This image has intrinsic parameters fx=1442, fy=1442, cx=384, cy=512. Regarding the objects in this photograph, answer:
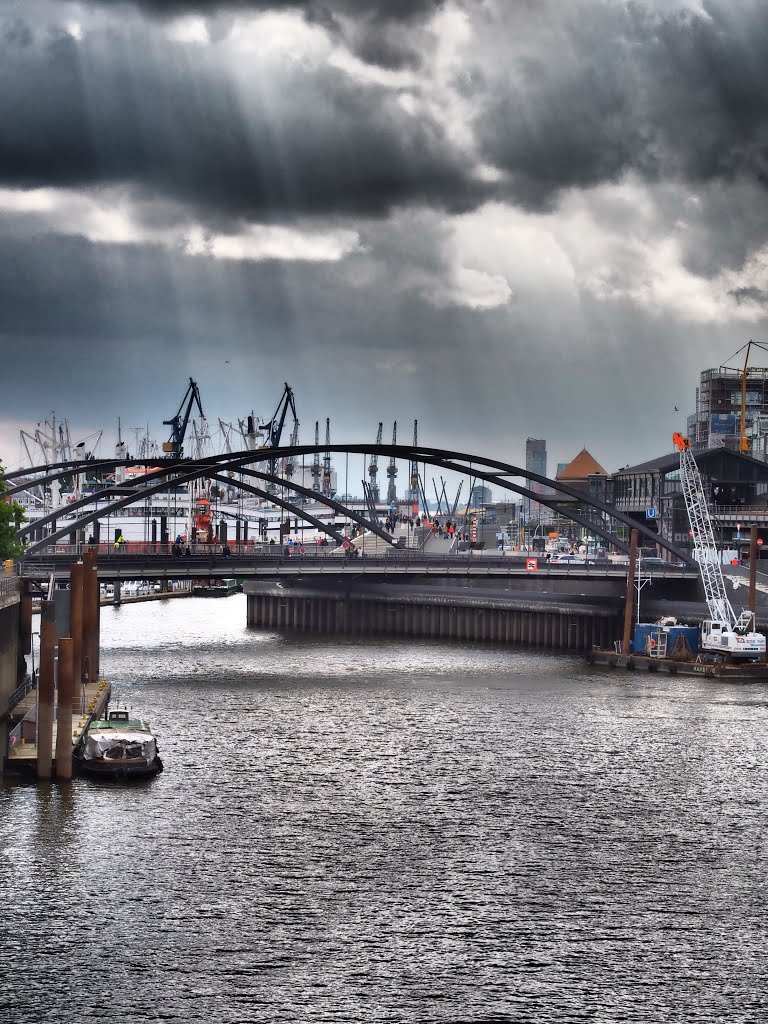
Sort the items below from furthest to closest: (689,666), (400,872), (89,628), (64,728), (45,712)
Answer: (689,666) < (89,628) < (45,712) < (64,728) < (400,872)

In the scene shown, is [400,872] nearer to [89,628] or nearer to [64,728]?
[64,728]

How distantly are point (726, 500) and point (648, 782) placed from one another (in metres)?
128

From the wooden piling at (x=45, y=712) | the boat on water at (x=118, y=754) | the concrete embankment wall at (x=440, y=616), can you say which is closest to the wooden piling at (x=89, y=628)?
the boat on water at (x=118, y=754)

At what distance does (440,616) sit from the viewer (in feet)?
493

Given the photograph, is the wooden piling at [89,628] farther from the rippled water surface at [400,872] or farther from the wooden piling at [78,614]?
the rippled water surface at [400,872]

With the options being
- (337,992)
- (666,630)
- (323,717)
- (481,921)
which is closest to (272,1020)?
(337,992)

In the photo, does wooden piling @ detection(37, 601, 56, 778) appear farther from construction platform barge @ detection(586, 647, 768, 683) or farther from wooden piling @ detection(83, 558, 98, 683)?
construction platform barge @ detection(586, 647, 768, 683)

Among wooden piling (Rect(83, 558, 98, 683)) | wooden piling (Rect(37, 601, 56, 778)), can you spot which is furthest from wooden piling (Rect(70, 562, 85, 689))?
wooden piling (Rect(37, 601, 56, 778))

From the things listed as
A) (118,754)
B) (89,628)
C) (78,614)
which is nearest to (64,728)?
(118,754)

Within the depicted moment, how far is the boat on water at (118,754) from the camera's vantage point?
63188mm

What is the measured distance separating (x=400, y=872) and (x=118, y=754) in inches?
719

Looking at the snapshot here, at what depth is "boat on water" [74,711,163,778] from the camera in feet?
207

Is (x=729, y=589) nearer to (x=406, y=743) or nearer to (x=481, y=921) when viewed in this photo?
(x=406, y=743)

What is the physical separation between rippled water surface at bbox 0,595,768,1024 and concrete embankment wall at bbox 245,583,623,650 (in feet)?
161
